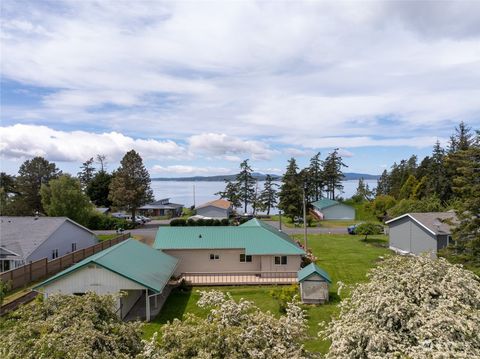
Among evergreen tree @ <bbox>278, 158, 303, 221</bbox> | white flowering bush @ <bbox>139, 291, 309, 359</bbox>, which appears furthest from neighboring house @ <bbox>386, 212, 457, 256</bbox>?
white flowering bush @ <bbox>139, 291, 309, 359</bbox>

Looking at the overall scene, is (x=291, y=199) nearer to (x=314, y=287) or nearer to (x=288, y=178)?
(x=288, y=178)

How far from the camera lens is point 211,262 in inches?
1214

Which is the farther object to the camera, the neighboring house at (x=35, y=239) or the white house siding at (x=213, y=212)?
the white house siding at (x=213, y=212)

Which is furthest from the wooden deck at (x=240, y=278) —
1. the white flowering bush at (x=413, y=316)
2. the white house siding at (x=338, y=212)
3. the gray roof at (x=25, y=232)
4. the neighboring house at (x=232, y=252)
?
the white house siding at (x=338, y=212)

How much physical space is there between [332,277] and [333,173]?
201 feet

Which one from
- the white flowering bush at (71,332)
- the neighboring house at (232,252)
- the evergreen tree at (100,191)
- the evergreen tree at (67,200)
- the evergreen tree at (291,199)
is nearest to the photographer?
the white flowering bush at (71,332)

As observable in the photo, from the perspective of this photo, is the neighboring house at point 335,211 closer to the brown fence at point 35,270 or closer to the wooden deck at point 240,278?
the wooden deck at point 240,278

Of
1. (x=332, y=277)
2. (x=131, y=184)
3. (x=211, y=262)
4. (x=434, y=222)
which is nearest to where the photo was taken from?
(x=332, y=277)

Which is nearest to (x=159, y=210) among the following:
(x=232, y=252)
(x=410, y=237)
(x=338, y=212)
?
(x=338, y=212)

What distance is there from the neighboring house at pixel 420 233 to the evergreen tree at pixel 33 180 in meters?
56.0

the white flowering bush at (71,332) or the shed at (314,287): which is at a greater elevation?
the white flowering bush at (71,332)

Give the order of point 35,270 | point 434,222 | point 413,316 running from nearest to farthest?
point 413,316 < point 35,270 < point 434,222

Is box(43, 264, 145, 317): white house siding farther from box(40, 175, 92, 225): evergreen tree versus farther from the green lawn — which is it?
box(40, 175, 92, 225): evergreen tree

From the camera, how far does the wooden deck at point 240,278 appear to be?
93.5 feet
